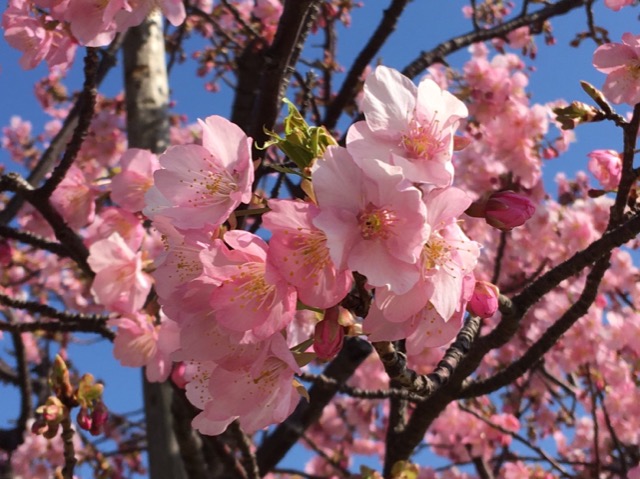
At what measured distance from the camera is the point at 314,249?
963mm

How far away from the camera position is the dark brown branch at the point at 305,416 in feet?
9.78

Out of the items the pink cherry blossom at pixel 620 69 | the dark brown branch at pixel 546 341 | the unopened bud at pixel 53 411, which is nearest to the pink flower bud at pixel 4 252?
the unopened bud at pixel 53 411

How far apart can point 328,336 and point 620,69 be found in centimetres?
127

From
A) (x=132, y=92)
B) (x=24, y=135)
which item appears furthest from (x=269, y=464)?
(x=24, y=135)

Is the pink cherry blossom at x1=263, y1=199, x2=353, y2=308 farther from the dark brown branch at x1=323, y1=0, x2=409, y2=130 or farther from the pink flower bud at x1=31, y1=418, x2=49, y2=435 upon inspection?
the dark brown branch at x1=323, y1=0, x2=409, y2=130

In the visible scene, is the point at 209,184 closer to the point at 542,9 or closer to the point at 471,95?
the point at 471,95

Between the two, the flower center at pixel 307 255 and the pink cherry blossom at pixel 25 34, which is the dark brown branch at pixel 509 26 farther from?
the flower center at pixel 307 255

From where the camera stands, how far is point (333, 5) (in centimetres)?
483

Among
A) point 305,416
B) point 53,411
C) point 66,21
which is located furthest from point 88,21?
point 305,416

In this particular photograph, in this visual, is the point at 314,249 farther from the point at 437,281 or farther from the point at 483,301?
the point at 483,301

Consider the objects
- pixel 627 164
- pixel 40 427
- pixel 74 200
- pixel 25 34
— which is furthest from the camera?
pixel 74 200

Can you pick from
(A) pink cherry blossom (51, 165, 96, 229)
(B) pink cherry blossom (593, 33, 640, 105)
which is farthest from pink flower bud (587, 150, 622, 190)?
(A) pink cherry blossom (51, 165, 96, 229)

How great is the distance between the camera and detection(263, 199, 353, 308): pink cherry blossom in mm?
942

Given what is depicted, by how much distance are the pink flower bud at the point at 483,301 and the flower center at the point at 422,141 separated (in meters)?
0.25
